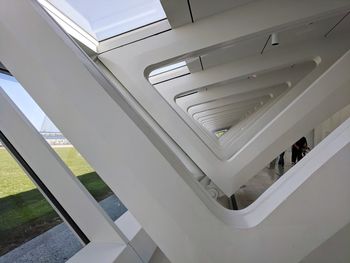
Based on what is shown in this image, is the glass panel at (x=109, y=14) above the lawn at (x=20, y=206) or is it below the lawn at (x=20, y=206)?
above

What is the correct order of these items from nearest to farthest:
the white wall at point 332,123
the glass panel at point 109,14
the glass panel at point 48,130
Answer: the glass panel at point 48,130
the glass panel at point 109,14
the white wall at point 332,123

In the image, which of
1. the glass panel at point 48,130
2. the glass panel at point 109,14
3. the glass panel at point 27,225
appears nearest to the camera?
the glass panel at point 27,225

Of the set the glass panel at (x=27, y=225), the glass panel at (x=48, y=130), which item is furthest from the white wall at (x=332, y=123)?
the glass panel at (x=27, y=225)

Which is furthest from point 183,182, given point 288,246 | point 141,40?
point 141,40

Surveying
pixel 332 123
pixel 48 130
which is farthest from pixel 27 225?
pixel 332 123

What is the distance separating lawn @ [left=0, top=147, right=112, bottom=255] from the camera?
131 cm

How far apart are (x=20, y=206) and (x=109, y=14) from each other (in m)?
2.51

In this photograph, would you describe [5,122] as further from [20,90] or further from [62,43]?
[62,43]

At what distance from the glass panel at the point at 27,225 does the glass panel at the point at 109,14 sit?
6.55 feet

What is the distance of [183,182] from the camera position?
116 centimetres

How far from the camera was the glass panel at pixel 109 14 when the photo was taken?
2889 mm

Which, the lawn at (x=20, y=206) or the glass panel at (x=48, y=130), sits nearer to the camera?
the lawn at (x=20, y=206)

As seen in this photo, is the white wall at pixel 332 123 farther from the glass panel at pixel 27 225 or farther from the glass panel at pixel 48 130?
the glass panel at pixel 27 225

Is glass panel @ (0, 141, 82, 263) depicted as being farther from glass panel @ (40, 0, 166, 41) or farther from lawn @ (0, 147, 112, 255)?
glass panel @ (40, 0, 166, 41)
